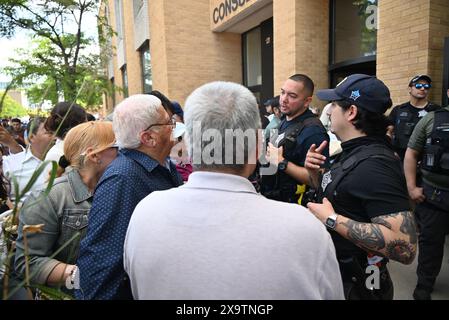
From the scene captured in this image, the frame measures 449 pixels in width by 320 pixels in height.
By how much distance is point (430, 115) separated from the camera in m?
3.04

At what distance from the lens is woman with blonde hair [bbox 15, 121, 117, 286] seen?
1.66 m

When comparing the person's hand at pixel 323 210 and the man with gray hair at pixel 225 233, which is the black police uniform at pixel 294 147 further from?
the man with gray hair at pixel 225 233

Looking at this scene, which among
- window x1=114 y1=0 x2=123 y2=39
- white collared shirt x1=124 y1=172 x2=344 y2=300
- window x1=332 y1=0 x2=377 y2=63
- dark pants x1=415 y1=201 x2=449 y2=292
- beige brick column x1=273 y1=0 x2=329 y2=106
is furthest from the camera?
window x1=114 y1=0 x2=123 y2=39

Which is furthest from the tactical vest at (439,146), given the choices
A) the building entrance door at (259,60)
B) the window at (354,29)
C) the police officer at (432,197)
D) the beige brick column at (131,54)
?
the beige brick column at (131,54)

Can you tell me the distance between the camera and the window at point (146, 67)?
47.8 ft

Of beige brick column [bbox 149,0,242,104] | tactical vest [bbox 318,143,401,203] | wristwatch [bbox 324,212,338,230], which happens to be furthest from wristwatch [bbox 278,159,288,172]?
beige brick column [bbox 149,0,242,104]

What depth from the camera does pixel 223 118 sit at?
3.47 feet

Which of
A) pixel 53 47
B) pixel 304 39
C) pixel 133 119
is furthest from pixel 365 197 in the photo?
pixel 53 47

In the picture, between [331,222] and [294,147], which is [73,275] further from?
[294,147]

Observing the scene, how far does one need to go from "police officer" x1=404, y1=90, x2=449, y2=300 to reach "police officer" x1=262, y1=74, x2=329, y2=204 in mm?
1137

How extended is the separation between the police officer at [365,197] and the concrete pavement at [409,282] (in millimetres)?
1669

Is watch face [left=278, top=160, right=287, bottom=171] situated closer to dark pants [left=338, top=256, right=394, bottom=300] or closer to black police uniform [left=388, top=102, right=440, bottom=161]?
dark pants [left=338, top=256, right=394, bottom=300]
